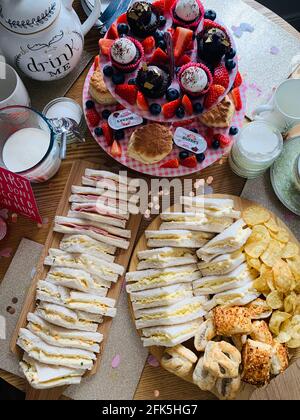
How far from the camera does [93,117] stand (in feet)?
5.66

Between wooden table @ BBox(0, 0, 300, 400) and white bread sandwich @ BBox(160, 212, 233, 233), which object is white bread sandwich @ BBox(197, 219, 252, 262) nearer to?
white bread sandwich @ BBox(160, 212, 233, 233)

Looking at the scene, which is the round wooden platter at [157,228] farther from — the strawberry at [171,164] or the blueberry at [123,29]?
the blueberry at [123,29]

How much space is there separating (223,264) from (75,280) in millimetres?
496

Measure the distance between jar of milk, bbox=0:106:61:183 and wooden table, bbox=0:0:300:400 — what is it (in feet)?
0.29

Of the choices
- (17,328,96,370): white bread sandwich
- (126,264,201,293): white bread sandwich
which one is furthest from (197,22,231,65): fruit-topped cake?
(17,328,96,370): white bread sandwich

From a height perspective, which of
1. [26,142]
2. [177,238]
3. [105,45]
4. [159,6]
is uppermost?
[159,6]

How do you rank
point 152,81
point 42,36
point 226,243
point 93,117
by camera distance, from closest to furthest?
1. point 152,81
2. point 42,36
3. point 226,243
4. point 93,117

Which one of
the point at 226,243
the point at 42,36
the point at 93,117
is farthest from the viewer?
the point at 93,117

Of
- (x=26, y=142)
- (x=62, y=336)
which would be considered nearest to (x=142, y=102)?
(x=26, y=142)

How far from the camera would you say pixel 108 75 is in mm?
1491

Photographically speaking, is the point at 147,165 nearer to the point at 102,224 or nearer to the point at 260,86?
the point at 102,224

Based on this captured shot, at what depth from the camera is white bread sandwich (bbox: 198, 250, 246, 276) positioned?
1614mm

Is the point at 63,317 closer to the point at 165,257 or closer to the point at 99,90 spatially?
the point at 165,257

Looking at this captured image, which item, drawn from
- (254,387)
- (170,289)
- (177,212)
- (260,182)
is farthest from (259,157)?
(254,387)
